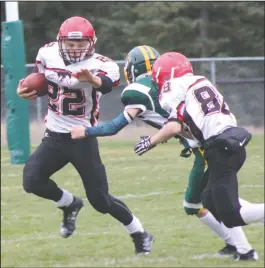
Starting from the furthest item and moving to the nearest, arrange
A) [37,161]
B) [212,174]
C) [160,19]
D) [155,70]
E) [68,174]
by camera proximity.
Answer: [160,19]
[68,174]
[37,161]
[212,174]
[155,70]

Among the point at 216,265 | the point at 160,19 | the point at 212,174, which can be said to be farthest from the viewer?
the point at 160,19

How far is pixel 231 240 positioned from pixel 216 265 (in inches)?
10.6

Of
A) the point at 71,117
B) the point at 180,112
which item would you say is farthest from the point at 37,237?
the point at 180,112

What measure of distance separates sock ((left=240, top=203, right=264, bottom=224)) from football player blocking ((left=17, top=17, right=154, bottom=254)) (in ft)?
3.70

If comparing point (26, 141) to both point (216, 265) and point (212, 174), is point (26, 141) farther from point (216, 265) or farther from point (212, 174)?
point (212, 174)

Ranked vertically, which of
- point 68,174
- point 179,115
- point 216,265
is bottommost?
point 68,174

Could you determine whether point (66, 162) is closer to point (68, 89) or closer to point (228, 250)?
point (68, 89)

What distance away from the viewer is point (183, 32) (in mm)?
23391

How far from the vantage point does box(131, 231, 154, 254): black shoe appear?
7.48 meters

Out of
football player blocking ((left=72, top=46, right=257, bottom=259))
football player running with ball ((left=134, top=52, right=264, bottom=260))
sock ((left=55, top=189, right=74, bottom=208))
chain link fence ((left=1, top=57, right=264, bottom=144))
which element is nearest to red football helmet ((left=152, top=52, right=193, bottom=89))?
football player running with ball ((left=134, top=52, right=264, bottom=260))

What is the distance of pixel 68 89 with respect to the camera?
19.4ft

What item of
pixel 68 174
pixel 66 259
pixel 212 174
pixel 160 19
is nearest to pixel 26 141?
pixel 68 174

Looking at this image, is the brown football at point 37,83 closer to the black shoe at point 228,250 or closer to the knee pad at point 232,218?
the knee pad at point 232,218

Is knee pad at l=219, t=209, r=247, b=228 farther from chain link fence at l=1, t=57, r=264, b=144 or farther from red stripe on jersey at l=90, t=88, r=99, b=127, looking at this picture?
chain link fence at l=1, t=57, r=264, b=144
